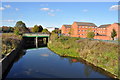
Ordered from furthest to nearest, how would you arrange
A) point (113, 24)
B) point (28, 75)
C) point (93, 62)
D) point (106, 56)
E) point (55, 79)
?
point (113, 24), point (93, 62), point (106, 56), point (28, 75), point (55, 79)

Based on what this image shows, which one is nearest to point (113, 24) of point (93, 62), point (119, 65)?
point (93, 62)

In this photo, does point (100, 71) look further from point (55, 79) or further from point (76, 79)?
point (55, 79)

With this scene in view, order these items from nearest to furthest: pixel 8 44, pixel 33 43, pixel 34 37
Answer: pixel 8 44 → pixel 33 43 → pixel 34 37

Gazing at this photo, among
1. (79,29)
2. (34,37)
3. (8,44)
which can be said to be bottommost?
(8,44)

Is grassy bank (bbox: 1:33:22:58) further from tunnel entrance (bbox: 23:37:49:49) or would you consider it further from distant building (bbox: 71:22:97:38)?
distant building (bbox: 71:22:97:38)

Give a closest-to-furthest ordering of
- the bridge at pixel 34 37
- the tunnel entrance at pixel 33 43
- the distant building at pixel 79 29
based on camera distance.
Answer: the tunnel entrance at pixel 33 43 < the bridge at pixel 34 37 < the distant building at pixel 79 29

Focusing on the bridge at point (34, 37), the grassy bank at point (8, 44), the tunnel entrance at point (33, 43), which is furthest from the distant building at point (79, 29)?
the grassy bank at point (8, 44)

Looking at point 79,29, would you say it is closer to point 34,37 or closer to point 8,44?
point 34,37

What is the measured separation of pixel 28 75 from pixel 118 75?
1096cm

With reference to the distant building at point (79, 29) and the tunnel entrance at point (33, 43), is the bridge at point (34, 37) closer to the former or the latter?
the tunnel entrance at point (33, 43)

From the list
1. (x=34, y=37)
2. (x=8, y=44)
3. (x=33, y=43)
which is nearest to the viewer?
(x=8, y=44)

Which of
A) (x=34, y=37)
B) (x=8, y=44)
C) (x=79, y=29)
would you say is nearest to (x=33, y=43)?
(x=34, y=37)

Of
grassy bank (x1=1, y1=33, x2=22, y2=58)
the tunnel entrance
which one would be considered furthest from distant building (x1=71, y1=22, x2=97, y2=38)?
grassy bank (x1=1, y1=33, x2=22, y2=58)

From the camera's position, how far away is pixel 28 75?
14.2m
